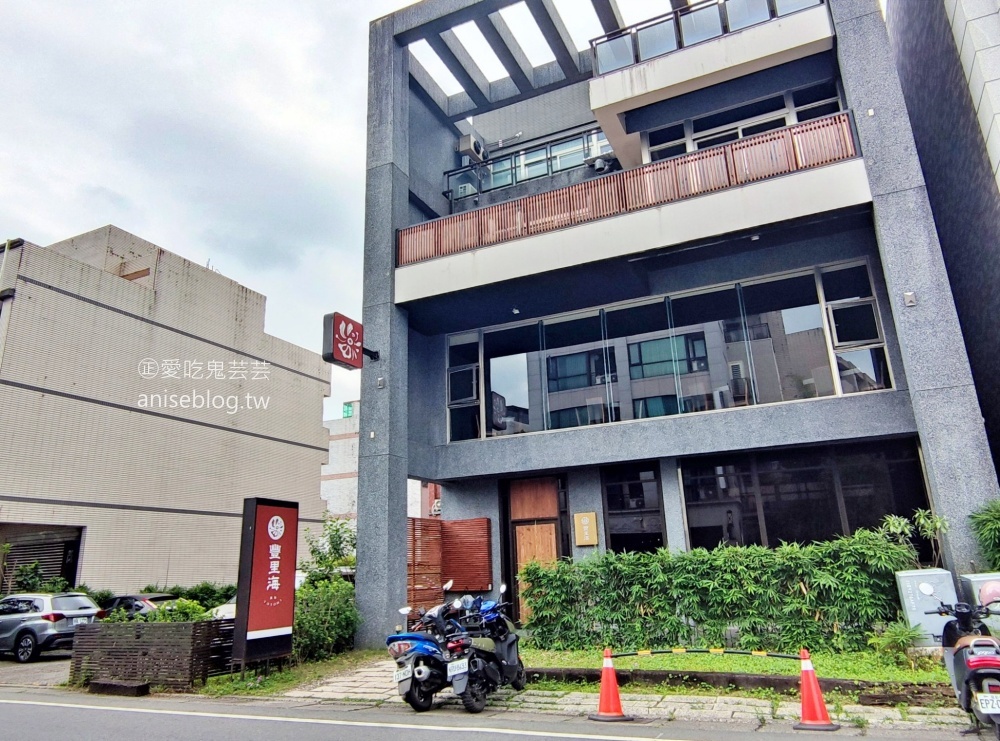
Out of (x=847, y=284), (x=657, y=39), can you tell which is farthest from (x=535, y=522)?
(x=657, y=39)

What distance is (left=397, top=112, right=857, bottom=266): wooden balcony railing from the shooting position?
37.5 feet

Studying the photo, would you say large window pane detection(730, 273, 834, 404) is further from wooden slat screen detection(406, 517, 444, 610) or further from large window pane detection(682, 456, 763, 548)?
wooden slat screen detection(406, 517, 444, 610)

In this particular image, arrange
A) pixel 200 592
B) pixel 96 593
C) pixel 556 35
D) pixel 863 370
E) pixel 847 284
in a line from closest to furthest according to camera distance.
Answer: pixel 863 370 → pixel 847 284 → pixel 556 35 → pixel 96 593 → pixel 200 592

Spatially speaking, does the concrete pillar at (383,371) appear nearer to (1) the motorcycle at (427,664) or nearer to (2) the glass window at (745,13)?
(1) the motorcycle at (427,664)

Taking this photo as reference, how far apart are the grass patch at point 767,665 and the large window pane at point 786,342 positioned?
478cm

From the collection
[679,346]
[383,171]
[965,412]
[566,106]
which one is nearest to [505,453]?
[679,346]

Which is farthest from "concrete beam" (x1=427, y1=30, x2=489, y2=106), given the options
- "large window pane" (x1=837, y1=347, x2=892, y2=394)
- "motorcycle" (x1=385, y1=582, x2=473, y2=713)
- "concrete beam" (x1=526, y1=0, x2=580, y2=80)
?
"motorcycle" (x1=385, y1=582, x2=473, y2=713)

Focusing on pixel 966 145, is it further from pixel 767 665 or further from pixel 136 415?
pixel 136 415

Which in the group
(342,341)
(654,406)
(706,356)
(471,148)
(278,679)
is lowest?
(278,679)

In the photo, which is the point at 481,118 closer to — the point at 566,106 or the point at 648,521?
the point at 566,106

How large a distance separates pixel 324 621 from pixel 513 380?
6359 millimetres

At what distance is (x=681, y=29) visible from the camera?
45.5 feet

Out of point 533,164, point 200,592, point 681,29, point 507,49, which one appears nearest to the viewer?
point 681,29

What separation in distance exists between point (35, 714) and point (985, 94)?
15995 millimetres
